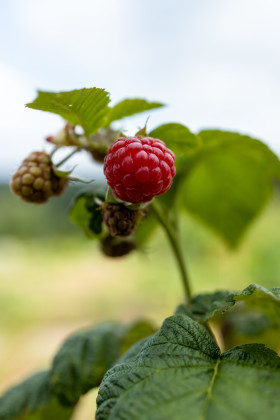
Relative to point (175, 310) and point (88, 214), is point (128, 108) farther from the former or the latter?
point (175, 310)

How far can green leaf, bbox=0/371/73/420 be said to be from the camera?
1.05m

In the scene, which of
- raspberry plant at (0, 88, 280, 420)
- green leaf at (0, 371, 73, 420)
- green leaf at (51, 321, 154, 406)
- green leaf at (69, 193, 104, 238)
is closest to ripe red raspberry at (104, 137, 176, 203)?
raspberry plant at (0, 88, 280, 420)

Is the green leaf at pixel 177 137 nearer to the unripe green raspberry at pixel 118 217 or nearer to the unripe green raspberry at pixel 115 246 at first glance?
the unripe green raspberry at pixel 118 217

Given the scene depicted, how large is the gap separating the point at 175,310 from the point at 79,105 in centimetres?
43

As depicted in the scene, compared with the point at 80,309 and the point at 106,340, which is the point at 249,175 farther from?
the point at 80,309

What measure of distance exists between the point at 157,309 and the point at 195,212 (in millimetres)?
3554

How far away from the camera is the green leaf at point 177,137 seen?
2.64ft

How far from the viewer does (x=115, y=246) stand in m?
1.01

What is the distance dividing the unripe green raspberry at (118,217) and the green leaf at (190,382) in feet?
0.63

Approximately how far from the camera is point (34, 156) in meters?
0.83

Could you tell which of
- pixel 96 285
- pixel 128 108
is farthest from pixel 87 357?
pixel 96 285

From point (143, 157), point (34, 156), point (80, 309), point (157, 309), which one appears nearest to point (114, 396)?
point (143, 157)

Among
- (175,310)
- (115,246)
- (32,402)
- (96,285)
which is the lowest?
(96,285)

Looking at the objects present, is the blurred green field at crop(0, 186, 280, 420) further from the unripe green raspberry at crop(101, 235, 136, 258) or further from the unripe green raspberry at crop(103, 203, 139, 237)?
the unripe green raspberry at crop(103, 203, 139, 237)
